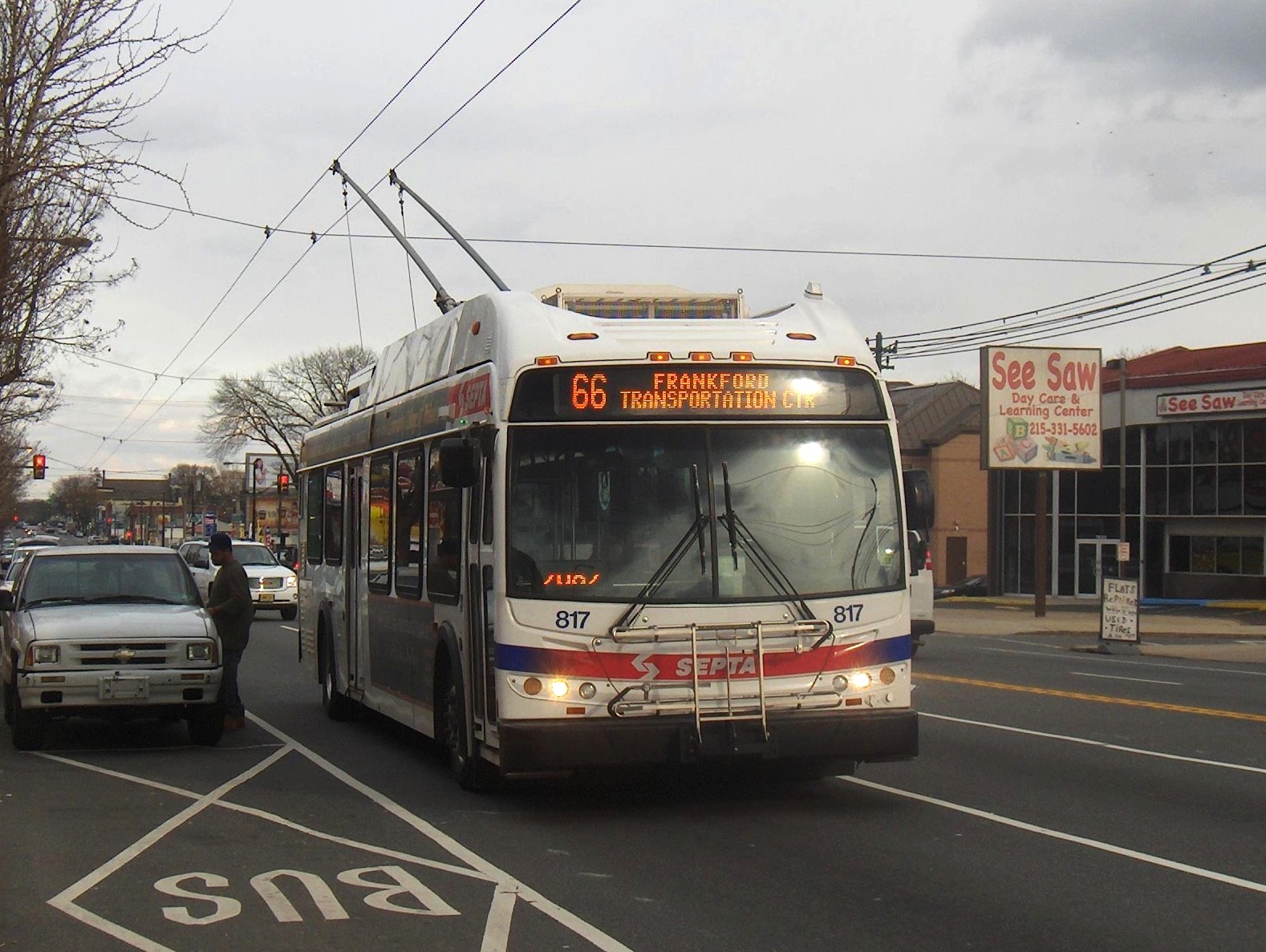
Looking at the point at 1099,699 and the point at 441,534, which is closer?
the point at 441,534

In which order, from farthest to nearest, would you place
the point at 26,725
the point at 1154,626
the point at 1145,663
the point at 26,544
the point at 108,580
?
the point at 26,544, the point at 1154,626, the point at 1145,663, the point at 108,580, the point at 26,725

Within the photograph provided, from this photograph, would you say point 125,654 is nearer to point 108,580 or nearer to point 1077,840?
point 108,580

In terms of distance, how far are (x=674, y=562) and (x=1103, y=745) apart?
5.39 metres

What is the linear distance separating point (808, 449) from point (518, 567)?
76.2 inches

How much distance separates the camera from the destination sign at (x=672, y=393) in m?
9.84

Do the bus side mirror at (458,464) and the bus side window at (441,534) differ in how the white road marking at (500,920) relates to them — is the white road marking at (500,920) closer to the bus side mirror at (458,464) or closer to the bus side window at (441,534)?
the bus side mirror at (458,464)

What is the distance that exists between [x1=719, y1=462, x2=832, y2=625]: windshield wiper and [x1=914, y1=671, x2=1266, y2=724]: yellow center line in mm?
7784

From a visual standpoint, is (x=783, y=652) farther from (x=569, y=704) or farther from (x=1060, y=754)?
(x=1060, y=754)

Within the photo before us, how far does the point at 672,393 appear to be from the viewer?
9.90m

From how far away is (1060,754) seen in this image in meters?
12.5

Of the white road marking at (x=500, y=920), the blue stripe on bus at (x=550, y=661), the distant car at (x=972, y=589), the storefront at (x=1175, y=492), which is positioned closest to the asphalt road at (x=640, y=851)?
the white road marking at (x=500, y=920)

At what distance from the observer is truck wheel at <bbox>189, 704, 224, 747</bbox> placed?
13.4 meters

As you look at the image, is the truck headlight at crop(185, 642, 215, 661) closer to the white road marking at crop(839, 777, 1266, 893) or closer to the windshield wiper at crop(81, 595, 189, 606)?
the windshield wiper at crop(81, 595, 189, 606)

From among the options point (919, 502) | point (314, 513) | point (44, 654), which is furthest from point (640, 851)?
point (314, 513)
